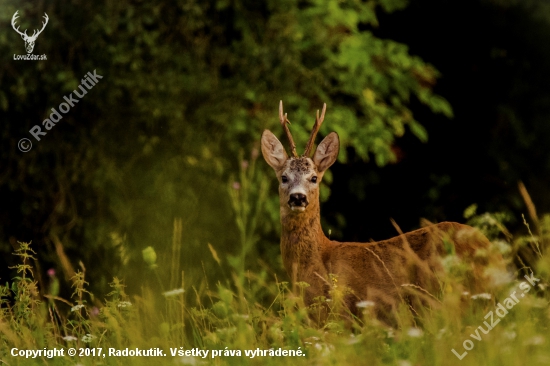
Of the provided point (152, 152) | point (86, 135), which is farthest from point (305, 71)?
point (86, 135)

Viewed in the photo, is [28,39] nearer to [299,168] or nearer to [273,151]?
[273,151]

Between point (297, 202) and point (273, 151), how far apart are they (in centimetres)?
59

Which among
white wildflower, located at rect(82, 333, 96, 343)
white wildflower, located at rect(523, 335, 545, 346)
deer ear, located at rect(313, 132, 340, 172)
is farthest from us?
deer ear, located at rect(313, 132, 340, 172)

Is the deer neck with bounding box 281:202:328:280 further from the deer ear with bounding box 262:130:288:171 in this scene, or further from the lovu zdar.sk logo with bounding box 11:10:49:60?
the lovu zdar.sk logo with bounding box 11:10:49:60

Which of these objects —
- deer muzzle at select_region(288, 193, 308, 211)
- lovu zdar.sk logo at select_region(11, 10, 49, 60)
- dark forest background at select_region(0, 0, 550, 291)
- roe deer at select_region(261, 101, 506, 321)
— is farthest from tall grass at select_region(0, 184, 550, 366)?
lovu zdar.sk logo at select_region(11, 10, 49, 60)

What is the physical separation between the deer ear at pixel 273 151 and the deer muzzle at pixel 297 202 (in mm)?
491

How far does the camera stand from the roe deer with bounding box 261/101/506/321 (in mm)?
4238

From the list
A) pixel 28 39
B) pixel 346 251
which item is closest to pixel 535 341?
pixel 346 251

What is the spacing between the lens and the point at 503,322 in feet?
10.9

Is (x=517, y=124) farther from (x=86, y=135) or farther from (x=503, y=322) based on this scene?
(x=503, y=322)

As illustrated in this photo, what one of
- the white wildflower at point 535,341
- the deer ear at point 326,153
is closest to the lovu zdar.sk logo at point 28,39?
the deer ear at point 326,153

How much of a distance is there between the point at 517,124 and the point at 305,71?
3148 millimetres

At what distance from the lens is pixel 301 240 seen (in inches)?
187

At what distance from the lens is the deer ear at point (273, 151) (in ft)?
16.7
